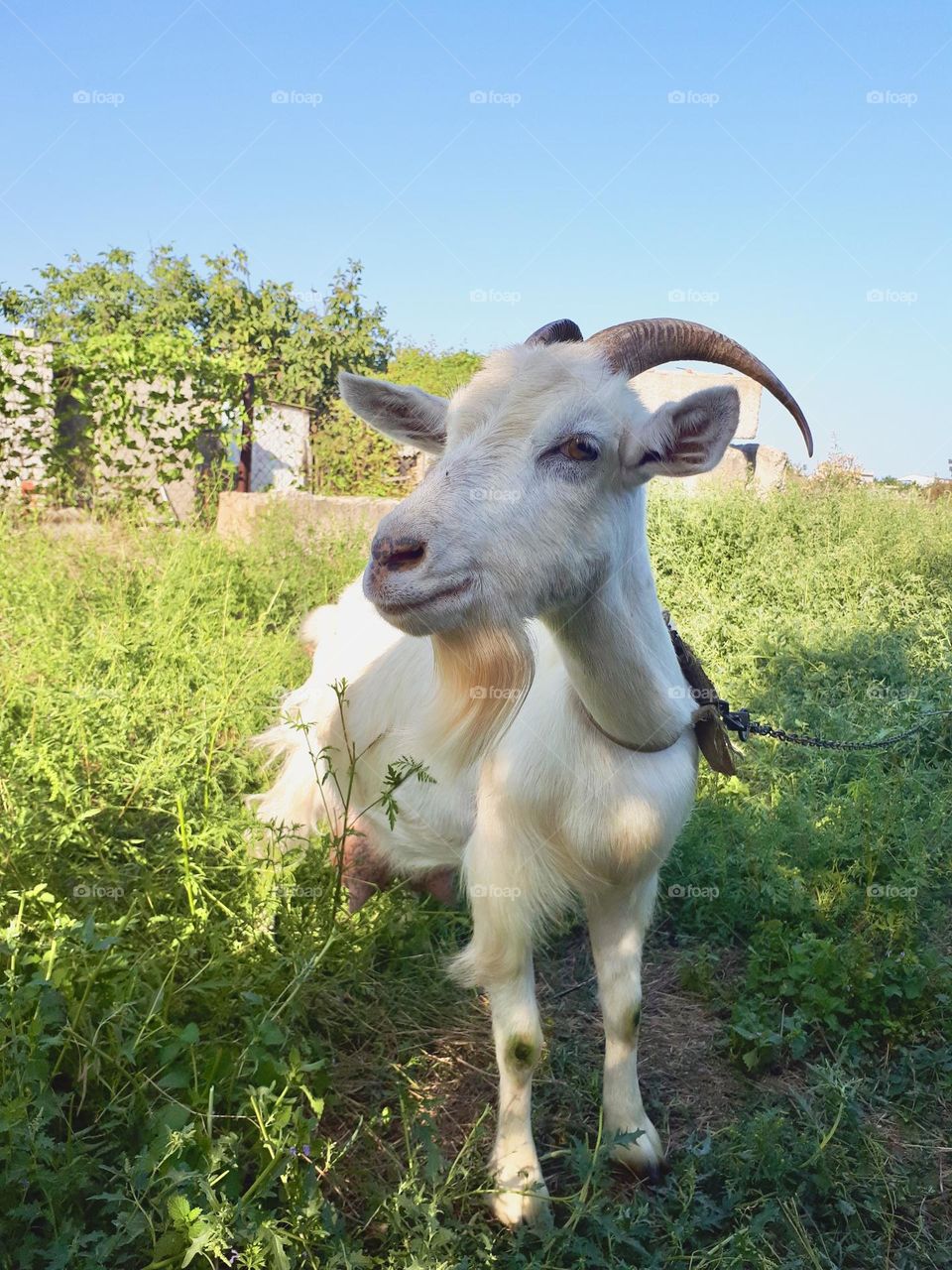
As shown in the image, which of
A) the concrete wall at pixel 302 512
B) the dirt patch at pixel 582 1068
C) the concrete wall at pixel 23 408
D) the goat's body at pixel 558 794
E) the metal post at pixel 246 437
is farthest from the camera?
the metal post at pixel 246 437

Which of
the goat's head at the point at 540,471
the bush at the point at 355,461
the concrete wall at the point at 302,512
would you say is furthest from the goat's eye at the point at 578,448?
the bush at the point at 355,461

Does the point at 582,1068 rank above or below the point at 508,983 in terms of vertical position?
below

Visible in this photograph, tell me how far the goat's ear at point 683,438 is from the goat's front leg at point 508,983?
1.06 m

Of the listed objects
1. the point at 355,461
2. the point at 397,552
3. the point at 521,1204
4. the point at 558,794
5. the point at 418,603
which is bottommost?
the point at 521,1204

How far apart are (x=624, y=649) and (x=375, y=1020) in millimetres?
1418

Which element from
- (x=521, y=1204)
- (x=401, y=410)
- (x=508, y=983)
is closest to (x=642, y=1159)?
(x=521, y=1204)

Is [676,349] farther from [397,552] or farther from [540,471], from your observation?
[397,552]

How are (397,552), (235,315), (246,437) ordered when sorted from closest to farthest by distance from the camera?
(397,552), (246,437), (235,315)

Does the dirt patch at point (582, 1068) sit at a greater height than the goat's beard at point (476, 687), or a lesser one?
lesser

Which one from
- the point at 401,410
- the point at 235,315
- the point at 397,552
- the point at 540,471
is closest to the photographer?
the point at 397,552

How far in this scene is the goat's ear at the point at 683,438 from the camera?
226cm

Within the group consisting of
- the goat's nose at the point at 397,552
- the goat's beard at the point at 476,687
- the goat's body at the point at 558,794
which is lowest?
the goat's body at the point at 558,794

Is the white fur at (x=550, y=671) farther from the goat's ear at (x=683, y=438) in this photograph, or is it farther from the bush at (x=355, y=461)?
the bush at (x=355, y=461)

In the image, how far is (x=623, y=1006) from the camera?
2.64 meters
